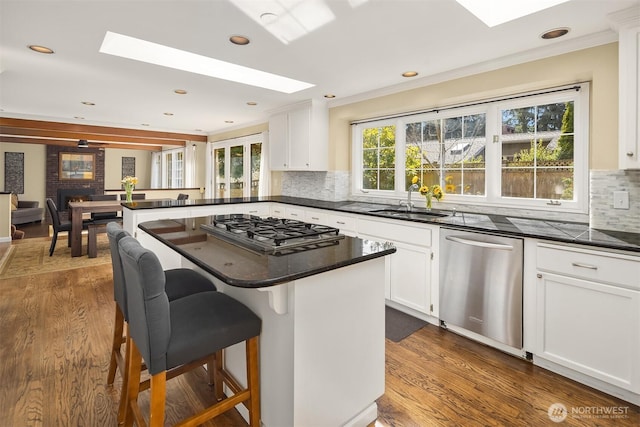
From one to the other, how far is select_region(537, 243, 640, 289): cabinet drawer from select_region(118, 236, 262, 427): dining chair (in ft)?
6.06

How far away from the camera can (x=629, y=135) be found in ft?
6.95

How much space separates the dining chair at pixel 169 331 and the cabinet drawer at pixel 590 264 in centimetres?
185

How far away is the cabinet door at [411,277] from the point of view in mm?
2920

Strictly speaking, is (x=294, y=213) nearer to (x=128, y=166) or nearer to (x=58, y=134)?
(x=58, y=134)

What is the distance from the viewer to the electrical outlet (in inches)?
90.6

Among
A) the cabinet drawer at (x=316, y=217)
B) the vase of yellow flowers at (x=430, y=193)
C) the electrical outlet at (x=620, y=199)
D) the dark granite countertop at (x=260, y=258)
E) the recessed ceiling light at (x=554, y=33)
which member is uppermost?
the recessed ceiling light at (x=554, y=33)

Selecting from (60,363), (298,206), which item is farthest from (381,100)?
(60,363)

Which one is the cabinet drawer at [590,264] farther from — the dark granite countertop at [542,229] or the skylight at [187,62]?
the skylight at [187,62]

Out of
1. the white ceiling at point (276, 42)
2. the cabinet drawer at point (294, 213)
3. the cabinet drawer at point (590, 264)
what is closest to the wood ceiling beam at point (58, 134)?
the white ceiling at point (276, 42)

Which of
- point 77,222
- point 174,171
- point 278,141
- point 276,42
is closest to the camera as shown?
point 276,42

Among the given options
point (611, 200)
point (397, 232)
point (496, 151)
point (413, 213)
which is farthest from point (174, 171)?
point (611, 200)

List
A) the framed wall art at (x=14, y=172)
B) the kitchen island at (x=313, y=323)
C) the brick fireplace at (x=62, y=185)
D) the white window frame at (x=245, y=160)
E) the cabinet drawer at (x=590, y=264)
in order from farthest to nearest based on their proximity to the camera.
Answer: the brick fireplace at (x=62, y=185)
the framed wall art at (x=14, y=172)
the white window frame at (x=245, y=160)
the cabinet drawer at (x=590, y=264)
the kitchen island at (x=313, y=323)

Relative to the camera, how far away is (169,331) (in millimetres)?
1326

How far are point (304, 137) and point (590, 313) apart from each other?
11.9 feet
